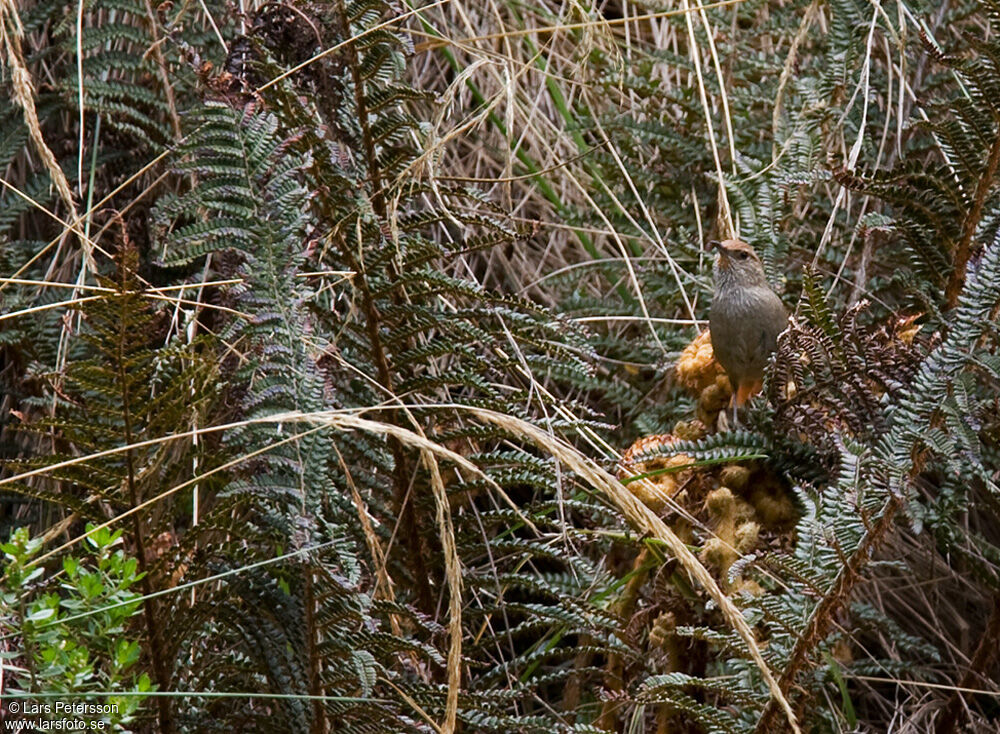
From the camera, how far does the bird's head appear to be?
3.19 metres

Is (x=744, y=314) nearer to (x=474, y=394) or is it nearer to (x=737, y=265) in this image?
(x=737, y=265)

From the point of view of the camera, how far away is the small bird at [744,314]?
3074mm

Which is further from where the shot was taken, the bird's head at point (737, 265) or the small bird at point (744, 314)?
the bird's head at point (737, 265)

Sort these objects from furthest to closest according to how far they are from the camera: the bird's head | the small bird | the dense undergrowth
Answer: the bird's head < the small bird < the dense undergrowth

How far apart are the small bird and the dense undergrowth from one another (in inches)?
3.6

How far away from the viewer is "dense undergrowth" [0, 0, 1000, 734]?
2043mm

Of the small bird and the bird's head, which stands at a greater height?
the bird's head

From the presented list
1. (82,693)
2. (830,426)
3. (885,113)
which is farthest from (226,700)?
(885,113)

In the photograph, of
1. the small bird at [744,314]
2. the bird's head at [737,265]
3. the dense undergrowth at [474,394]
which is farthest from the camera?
the bird's head at [737,265]

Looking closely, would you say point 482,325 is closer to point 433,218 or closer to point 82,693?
point 433,218

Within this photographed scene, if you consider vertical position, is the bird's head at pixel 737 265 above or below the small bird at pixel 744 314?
above

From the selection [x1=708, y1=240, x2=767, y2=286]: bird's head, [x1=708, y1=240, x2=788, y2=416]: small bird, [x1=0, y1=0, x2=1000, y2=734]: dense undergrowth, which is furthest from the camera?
[x1=708, y1=240, x2=767, y2=286]: bird's head

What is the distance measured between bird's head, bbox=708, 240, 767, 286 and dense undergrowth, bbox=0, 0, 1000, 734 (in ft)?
0.23

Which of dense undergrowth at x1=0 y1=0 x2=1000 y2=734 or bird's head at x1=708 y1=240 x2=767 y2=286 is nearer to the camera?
dense undergrowth at x1=0 y1=0 x2=1000 y2=734
